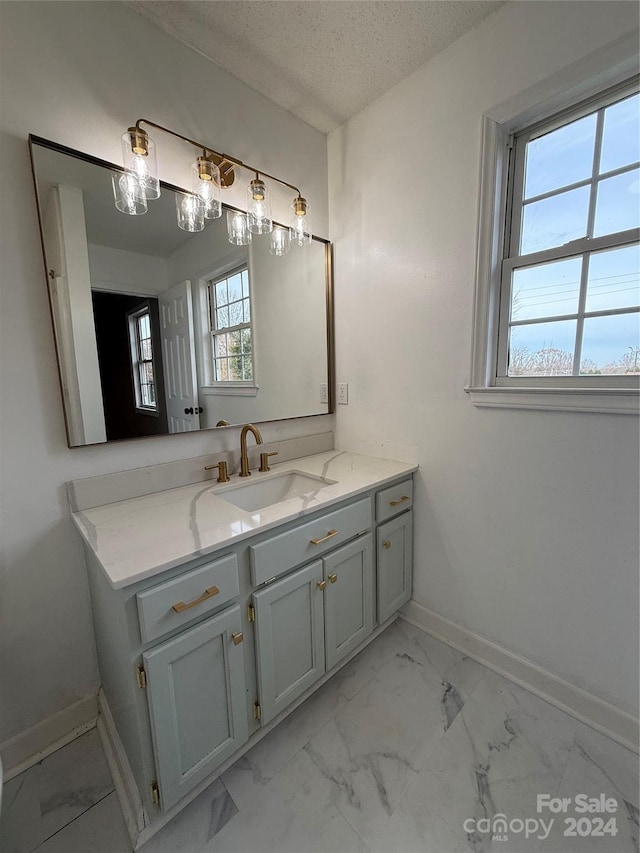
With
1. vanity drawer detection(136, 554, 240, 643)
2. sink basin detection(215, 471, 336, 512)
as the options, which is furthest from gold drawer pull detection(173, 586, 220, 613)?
sink basin detection(215, 471, 336, 512)

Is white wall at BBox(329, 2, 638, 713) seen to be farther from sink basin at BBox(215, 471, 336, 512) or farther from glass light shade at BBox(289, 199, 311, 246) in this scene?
sink basin at BBox(215, 471, 336, 512)

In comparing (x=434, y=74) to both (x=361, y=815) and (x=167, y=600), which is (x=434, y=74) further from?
(x=361, y=815)

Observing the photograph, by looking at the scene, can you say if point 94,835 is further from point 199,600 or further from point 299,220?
point 299,220

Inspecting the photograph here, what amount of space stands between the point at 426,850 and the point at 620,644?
2.98ft

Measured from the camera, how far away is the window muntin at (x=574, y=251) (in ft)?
3.84

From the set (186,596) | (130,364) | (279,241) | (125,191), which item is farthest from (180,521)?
(279,241)

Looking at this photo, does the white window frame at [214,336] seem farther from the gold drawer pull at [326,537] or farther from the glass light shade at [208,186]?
the gold drawer pull at [326,537]

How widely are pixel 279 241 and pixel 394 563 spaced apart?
1.66 meters

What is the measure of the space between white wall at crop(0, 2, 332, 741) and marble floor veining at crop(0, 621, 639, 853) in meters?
0.32

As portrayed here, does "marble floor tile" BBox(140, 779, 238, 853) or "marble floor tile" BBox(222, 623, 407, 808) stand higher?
"marble floor tile" BBox(222, 623, 407, 808)

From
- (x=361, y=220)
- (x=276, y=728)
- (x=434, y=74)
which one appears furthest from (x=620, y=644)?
(x=434, y=74)

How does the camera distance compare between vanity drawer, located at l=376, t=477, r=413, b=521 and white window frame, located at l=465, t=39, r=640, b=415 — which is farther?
vanity drawer, located at l=376, t=477, r=413, b=521

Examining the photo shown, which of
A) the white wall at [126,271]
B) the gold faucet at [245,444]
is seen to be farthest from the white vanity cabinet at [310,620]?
the white wall at [126,271]

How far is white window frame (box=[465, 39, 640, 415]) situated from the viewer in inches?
45.0
